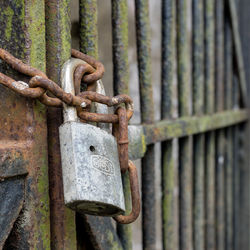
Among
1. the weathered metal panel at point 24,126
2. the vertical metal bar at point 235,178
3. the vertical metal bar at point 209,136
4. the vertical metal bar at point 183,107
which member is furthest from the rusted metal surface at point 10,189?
the vertical metal bar at point 235,178

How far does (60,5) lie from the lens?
0.49m

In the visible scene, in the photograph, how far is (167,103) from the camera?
2.94ft

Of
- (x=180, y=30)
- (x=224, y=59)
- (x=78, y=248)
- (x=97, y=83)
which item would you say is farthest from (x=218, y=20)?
(x=78, y=248)

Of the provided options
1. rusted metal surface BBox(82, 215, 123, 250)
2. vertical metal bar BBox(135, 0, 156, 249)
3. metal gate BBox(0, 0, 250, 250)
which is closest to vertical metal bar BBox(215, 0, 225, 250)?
metal gate BBox(0, 0, 250, 250)

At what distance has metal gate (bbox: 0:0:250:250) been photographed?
0.46 metres

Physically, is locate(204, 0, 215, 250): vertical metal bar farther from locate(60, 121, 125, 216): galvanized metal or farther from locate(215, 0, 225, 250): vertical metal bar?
locate(60, 121, 125, 216): galvanized metal

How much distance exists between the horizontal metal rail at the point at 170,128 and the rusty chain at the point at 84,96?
0.17 m

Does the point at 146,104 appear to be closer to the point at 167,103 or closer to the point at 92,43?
the point at 167,103

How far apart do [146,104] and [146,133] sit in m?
0.08

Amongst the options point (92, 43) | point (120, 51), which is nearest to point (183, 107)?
point (120, 51)

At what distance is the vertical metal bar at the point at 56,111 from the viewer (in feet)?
1.62

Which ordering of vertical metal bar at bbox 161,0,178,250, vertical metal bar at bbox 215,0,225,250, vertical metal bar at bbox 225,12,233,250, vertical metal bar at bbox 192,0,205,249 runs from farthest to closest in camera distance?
1. vertical metal bar at bbox 225,12,233,250
2. vertical metal bar at bbox 215,0,225,250
3. vertical metal bar at bbox 192,0,205,249
4. vertical metal bar at bbox 161,0,178,250

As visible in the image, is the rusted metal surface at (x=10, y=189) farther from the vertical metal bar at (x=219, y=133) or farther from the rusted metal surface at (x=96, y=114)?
the vertical metal bar at (x=219, y=133)

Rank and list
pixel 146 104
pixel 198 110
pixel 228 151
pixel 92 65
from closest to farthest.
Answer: pixel 92 65 < pixel 146 104 < pixel 198 110 < pixel 228 151
